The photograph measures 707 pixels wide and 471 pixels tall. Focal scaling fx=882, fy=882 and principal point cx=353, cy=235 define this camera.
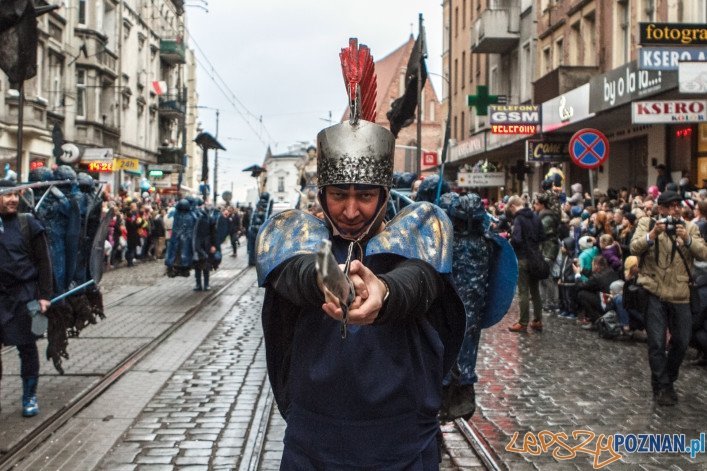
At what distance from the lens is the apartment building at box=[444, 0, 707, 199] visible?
58.3 ft

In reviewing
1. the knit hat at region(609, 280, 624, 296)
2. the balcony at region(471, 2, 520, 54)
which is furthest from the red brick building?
the knit hat at region(609, 280, 624, 296)

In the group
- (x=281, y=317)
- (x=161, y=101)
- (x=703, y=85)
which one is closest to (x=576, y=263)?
(x=703, y=85)

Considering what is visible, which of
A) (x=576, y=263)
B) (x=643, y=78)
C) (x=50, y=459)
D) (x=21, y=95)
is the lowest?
(x=50, y=459)

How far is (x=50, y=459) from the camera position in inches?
224

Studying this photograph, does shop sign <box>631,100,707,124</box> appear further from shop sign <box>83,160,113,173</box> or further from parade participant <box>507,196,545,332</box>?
shop sign <box>83,160,113,173</box>

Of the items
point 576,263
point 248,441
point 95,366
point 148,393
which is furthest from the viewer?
point 576,263

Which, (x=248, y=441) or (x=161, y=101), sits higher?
(x=161, y=101)

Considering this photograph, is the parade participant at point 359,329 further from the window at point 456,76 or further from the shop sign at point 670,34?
the window at point 456,76

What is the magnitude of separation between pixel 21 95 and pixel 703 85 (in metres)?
8.20

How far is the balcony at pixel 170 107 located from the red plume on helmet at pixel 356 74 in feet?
161

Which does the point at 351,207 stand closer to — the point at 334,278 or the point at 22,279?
the point at 334,278

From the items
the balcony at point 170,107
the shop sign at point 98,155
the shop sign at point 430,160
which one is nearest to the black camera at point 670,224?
the shop sign at point 98,155

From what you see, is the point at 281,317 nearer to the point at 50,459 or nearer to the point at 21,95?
the point at 50,459

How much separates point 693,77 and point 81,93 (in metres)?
28.9
